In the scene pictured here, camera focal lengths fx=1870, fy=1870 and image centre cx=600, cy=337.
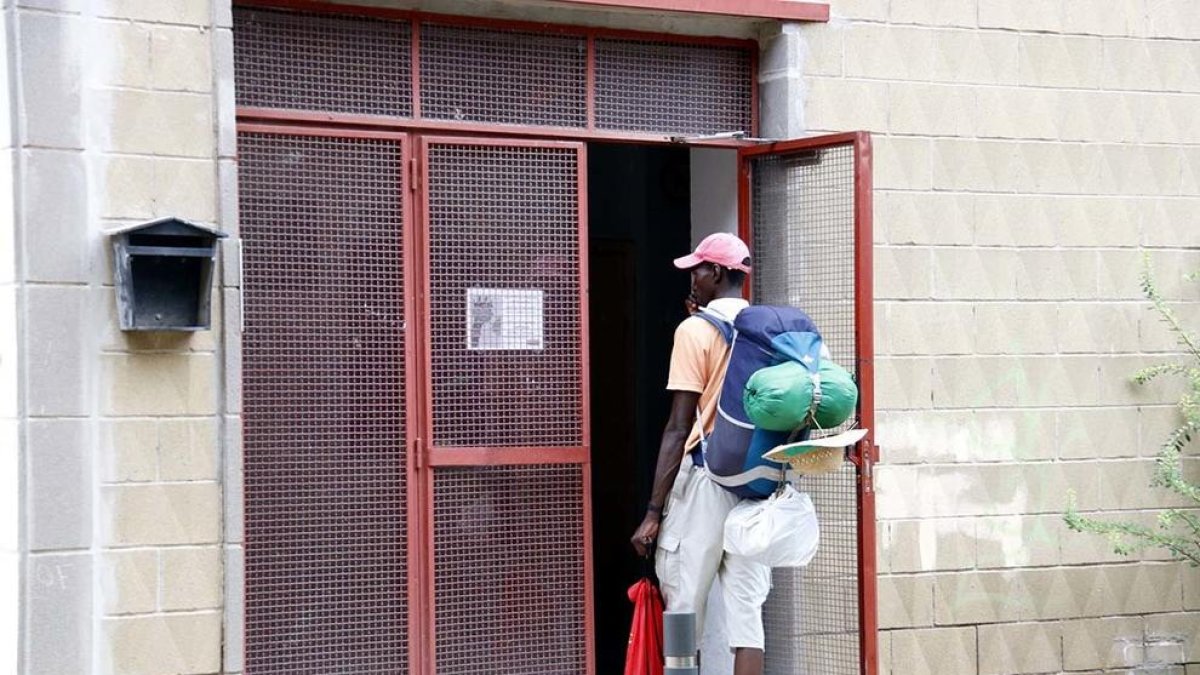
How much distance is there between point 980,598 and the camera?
7965mm

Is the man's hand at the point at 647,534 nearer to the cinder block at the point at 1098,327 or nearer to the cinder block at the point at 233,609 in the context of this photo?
the cinder block at the point at 233,609

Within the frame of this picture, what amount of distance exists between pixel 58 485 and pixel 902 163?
3.68 metres

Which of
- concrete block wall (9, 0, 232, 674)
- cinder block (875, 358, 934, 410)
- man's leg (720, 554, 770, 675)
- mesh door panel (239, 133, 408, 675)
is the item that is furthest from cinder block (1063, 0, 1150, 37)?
concrete block wall (9, 0, 232, 674)

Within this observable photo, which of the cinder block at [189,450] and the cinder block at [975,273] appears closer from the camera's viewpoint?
the cinder block at [189,450]

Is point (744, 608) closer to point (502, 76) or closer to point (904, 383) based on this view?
point (904, 383)

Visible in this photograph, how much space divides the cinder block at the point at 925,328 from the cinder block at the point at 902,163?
50cm

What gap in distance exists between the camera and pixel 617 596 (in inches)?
409

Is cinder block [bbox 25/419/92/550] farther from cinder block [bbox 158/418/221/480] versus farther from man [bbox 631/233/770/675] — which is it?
man [bbox 631/233/770/675]

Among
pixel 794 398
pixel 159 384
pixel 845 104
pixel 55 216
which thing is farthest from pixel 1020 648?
pixel 55 216

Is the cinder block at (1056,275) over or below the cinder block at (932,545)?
over

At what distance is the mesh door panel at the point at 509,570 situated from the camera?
711cm

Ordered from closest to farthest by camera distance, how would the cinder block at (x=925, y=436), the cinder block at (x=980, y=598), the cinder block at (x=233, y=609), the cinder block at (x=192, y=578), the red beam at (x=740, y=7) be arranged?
the cinder block at (x=192, y=578), the cinder block at (x=233, y=609), the red beam at (x=740, y=7), the cinder block at (x=925, y=436), the cinder block at (x=980, y=598)

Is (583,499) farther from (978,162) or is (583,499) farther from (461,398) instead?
(978,162)

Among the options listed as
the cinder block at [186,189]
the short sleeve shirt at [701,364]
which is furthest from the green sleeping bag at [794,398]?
the cinder block at [186,189]
